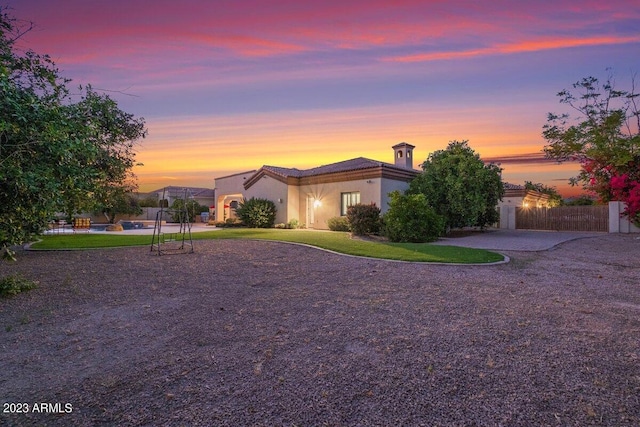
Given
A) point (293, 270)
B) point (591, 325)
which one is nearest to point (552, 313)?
point (591, 325)

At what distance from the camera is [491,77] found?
12242 mm

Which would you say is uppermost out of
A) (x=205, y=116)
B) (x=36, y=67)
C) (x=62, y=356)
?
(x=205, y=116)

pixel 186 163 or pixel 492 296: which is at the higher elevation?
pixel 186 163

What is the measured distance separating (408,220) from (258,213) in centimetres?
1101

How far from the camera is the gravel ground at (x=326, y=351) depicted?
232 cm

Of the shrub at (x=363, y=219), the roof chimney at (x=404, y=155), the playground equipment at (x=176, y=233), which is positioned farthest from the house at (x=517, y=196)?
the playground equipment at (x=176, y=233)

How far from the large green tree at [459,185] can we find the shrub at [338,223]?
4021mm

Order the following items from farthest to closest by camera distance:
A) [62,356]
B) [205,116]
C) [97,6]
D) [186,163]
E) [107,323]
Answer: [186,163], [205,116], [97,6], [107,323], [62,356]

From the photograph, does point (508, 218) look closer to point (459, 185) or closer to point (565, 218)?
point (565, 218)

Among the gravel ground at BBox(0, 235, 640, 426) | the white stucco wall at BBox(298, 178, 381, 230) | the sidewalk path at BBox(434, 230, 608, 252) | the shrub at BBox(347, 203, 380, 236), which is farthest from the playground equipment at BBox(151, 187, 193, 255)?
the sidewalk path at BBox(434, 230, 608, 252)

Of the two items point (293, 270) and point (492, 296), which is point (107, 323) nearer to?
point (293, 270)

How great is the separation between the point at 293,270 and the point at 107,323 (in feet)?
13.1

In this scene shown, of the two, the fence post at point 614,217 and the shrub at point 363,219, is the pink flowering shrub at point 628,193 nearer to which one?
the fence post at point 614,217

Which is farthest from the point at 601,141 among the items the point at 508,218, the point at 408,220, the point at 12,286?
the point at 12,286
